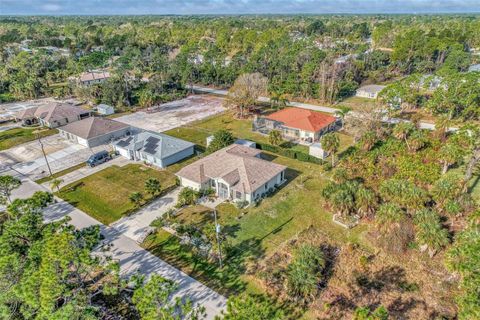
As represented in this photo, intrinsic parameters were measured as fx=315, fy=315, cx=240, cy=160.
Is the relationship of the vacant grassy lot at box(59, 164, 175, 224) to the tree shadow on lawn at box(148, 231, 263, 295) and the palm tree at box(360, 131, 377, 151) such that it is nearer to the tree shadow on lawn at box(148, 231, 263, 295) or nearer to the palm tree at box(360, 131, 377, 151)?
the tree shadow on lawn at box(148, 231, 263, 295)

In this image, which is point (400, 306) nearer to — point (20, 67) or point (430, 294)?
point (430, 294)

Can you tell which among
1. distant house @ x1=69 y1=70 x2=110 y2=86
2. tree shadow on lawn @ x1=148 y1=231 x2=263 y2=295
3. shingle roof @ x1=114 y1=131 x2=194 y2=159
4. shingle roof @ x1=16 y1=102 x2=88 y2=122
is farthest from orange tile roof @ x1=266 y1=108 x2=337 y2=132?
distant house @ x1=69 y1=70 x2=110 y2=86

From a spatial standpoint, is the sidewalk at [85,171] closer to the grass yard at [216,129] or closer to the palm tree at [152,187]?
the palm tree at [152,187]

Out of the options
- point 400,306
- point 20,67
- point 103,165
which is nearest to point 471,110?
point 400,306

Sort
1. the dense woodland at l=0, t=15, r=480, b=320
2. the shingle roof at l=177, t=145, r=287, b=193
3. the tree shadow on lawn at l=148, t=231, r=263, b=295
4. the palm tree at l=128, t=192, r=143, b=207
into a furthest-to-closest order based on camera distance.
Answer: the shingle roof at l=177, t=145, r=287, b=193, the palm tree at l=128, t=192, r=143, b=207, the tree shadow on lawn at l=148, t=231, r=263, b=295, the dense woodland at l=0, t=15, r=480, b=320

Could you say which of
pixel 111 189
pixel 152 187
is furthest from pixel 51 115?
pixel 152 187

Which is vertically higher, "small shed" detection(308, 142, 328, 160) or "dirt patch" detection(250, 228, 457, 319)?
"small shed" detection(308, 142, 328, 160)

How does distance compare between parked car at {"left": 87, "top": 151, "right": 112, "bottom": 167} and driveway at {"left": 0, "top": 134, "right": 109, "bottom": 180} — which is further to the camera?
parked car at {"left": 87, "top": 151, "right": 112, "bottom": 167}
